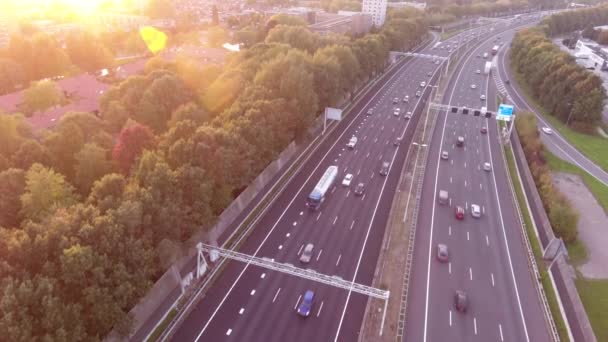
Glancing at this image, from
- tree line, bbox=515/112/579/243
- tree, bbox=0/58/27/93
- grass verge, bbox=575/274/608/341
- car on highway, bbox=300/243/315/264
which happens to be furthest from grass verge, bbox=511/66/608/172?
tree, bbox=0/58/27/93

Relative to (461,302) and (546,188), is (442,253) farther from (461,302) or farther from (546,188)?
(546,188)

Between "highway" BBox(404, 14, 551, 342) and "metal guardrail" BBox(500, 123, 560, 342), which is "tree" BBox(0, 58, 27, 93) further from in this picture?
"metal guardrail" BBox(500, 123, 560, 342)

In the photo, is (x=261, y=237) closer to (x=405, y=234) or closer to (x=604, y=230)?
(x=405, y=234)

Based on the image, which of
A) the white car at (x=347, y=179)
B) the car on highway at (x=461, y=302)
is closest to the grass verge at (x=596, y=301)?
the car on highway at (x=461, y=302)

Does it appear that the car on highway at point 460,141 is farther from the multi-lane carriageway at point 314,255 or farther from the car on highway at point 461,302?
the car on highway at point 461,302

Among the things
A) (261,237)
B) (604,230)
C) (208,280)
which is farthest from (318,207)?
(604,230)

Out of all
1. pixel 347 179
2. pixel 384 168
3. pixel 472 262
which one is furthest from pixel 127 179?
pixel 472 262
